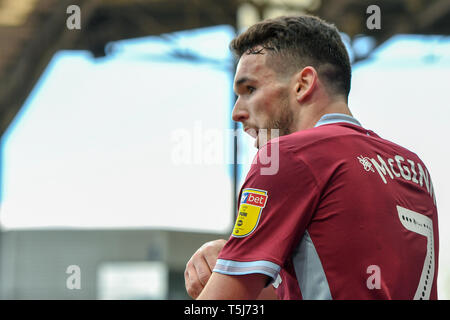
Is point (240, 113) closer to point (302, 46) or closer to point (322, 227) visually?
point (302, 46)

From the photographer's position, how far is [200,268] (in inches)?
82.8

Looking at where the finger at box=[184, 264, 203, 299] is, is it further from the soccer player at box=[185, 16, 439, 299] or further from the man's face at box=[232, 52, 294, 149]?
the man's face at box=[232, 52, 294, 149]

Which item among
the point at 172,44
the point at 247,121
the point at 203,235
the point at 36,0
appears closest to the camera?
the point at 247,121

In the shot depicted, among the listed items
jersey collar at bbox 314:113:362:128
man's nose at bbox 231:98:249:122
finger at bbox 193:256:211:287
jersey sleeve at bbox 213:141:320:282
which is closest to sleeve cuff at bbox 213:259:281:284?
jersey sleeve at bbox 213:141:320:282

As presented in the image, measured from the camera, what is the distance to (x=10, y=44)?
41.8 feet

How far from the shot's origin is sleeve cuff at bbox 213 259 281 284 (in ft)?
6.04

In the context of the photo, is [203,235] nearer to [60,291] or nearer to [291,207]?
[60,291]

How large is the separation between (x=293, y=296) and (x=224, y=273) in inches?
9.3

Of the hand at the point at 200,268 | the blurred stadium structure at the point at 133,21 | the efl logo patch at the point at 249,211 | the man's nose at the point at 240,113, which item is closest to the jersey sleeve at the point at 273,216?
the efl logo patch at the point at 249,211

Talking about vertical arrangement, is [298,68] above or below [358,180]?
above

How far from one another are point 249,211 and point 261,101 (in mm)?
557

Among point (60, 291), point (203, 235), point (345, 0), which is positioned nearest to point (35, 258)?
point (60, 291)

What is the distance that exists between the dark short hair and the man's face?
0.05 m

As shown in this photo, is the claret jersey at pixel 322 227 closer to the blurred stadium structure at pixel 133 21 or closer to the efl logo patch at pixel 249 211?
the efl logo patch at pixel 249 211
